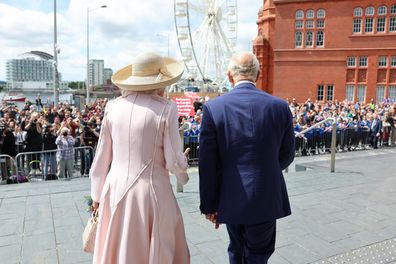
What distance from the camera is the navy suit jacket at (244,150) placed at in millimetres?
2562

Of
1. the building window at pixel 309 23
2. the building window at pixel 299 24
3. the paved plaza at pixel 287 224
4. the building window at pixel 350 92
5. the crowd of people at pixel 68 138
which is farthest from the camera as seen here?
the building window at pixel 299 24

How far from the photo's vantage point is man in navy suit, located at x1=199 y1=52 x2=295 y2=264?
8.42 feet

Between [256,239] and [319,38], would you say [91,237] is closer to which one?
[256,239]

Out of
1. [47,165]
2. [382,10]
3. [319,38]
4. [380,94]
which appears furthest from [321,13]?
[47,165]

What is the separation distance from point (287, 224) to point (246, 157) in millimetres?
2559

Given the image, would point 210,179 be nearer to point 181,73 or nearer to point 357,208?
point 181,73

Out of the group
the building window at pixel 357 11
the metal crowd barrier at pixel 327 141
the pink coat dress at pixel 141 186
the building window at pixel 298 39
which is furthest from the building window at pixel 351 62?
the pink coat dress at pixel 141 186

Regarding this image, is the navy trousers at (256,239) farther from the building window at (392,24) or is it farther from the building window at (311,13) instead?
the building window at (311,13)

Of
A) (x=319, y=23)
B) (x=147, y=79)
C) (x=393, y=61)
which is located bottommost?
(x=147, y=79)

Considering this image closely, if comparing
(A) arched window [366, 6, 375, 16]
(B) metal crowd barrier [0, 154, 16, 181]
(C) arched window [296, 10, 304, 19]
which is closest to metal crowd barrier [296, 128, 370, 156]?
(B) metal crowd barrier [0, 154, 16, 181]

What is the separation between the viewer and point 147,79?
2588mm

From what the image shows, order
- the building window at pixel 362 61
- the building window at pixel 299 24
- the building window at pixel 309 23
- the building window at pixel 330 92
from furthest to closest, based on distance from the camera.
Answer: the building window at pixel 299 24, the building window at pixel 309 23, the building window at pixel 330 92, the building window at pixel 362 61

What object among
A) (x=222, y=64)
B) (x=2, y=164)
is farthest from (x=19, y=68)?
(x=2, y=164)

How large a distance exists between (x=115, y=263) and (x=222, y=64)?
42.5 meters
